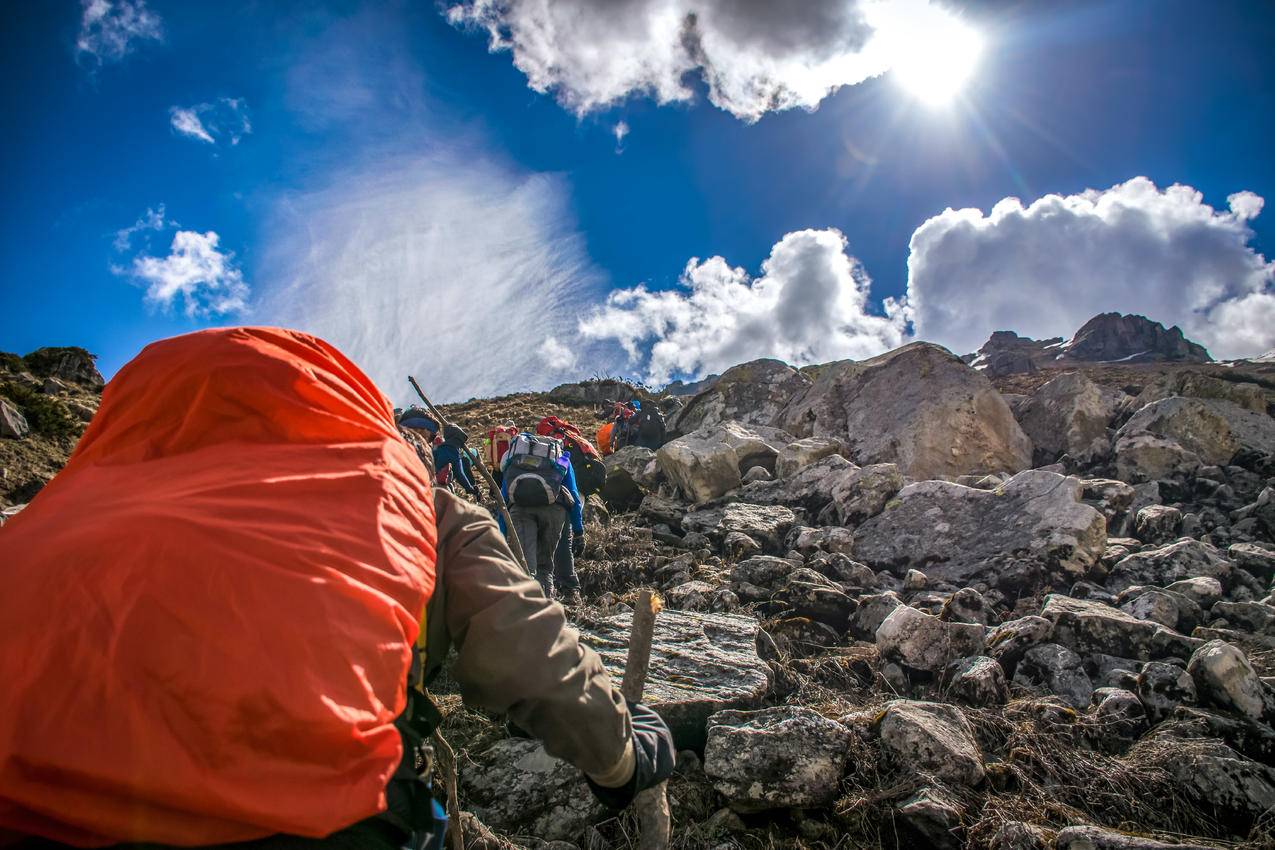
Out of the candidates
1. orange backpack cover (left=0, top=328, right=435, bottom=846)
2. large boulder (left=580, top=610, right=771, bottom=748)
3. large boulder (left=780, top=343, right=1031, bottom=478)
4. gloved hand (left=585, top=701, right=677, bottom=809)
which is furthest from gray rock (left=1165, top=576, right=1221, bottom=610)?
orange backpack cover (left=0, top=328, right=435, bottom=846)

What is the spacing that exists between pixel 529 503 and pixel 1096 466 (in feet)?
30.6

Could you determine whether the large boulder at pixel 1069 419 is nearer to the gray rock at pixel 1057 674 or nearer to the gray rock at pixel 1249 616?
the gray rock at pixel 1249 616

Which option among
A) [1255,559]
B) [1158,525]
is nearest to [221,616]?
[1255,559]

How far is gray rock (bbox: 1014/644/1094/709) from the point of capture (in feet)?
12.8

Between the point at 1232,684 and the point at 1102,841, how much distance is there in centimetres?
190

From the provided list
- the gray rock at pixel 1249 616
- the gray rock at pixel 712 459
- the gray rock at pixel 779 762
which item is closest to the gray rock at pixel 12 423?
the gray rock at pixel 712 459

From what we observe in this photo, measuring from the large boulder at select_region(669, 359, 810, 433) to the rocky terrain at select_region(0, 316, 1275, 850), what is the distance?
5.56m

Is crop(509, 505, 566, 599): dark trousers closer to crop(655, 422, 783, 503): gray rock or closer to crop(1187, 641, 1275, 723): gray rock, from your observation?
crop(655, 422, 783, 503): gray rock

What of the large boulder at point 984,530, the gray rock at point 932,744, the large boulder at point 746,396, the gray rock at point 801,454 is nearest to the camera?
the gray rock at point 932,744

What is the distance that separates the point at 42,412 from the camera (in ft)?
32.8

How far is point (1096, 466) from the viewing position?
9.66 m

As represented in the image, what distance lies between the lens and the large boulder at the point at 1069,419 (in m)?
10.3

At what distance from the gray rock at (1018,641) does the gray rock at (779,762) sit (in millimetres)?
1972

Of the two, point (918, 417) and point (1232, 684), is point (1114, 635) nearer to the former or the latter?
point (1232, 684)
